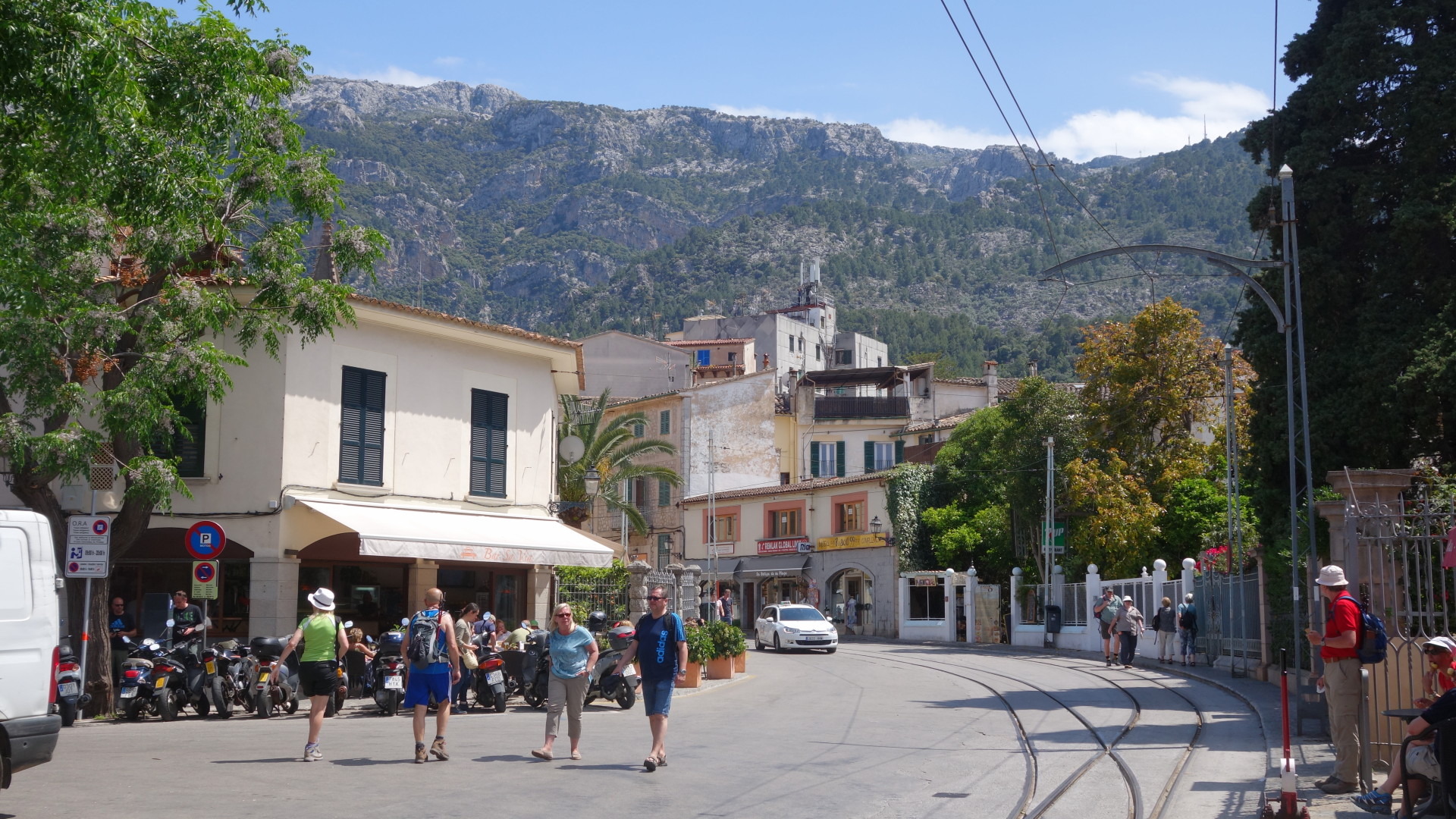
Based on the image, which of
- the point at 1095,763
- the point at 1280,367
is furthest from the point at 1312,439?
the point at 1095,763

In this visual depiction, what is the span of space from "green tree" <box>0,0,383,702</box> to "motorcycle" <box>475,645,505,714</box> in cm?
495

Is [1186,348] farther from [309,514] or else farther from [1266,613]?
[309,514]

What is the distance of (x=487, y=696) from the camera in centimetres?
1841

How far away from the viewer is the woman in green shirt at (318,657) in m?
12.1

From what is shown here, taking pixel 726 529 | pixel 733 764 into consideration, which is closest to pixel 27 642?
pixel 733 764

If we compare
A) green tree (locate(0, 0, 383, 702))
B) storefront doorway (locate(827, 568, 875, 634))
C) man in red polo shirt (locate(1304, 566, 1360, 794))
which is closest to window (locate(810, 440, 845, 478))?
storefront doorway (locate(827, 568, 875, 634))

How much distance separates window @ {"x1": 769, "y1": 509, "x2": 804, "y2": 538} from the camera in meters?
55.5

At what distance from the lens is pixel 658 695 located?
11617 millimetres

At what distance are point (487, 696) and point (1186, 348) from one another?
29270mm

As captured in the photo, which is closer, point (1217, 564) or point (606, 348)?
point (1217, 564)

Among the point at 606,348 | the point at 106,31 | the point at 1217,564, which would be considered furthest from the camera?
the point at 606,348

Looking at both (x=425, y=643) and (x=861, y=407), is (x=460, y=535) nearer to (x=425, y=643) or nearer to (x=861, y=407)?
(x=425, y=643)

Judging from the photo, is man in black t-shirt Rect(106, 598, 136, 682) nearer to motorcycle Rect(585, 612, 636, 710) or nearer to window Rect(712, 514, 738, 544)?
motorcycle Rect(585, 612, 636, 710)

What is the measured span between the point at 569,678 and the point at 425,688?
4.49ft
